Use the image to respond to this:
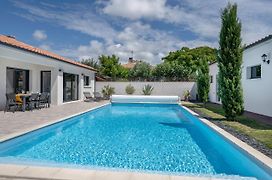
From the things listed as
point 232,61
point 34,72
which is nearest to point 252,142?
point 232,61

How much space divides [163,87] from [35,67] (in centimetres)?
1420

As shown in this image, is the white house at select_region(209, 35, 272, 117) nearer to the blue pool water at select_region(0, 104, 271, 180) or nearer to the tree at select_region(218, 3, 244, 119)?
the tree at select_region(218, 3, 244, 119)

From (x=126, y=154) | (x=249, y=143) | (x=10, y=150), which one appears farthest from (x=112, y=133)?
(x=249, y=143)

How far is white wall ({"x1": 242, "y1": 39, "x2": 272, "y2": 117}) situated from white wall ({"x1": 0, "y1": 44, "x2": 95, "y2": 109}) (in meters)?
11.8

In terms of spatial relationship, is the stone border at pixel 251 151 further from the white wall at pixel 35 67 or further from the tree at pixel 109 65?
the tree at pixel 109 65

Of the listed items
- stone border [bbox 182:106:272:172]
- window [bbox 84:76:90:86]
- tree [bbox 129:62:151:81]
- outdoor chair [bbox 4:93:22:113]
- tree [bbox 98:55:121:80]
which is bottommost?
stone border [bbox 182:106:272:172]

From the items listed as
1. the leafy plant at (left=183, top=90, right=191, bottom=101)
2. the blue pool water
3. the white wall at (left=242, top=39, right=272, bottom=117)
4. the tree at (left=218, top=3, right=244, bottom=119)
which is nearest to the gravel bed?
the blue pool water

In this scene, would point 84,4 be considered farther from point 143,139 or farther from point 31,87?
point 143,139

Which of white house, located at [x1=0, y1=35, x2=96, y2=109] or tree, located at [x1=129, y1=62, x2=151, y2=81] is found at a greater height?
tree, located at [x1=129, y1=62, x2=151, y2=81]

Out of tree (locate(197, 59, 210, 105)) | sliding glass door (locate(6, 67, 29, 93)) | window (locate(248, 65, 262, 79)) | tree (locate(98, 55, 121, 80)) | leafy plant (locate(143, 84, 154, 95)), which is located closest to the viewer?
window (locate(248, 65, 262, 79))

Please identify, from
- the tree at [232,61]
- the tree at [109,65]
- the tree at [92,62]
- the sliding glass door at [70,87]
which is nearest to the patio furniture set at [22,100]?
the sliding glass door at [70,87]

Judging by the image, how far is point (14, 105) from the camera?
12820 mm

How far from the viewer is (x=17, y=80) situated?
15.6 metres

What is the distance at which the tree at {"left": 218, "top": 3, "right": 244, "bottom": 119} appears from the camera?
10.5 meters
